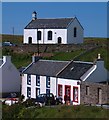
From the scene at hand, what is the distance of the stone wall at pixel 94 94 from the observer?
86.4 feet

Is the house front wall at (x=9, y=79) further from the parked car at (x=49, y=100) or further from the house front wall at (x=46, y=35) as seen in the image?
the house front wall at (x=46, y=35)

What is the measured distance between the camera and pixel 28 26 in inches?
2360

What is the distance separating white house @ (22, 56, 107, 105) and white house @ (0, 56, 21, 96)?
1.24 meters

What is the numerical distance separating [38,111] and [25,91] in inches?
446

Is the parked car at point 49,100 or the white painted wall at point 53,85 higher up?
the white painted wall at point 53,85

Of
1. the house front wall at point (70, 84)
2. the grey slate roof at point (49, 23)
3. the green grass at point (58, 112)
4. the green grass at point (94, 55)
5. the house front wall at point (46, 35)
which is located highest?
the grey slate roof at point (49, 23)

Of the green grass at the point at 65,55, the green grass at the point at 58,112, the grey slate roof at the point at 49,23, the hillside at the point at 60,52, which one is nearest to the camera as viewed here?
the green grass at the point at 58,112

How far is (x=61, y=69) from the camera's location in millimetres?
31359

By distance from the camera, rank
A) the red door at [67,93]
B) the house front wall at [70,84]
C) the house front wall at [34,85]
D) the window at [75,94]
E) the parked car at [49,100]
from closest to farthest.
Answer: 1. the parked car at [49,100]
2. the window at [75,94]
3. the house front wall at [70,84]
4. the red door at [67,93]
5. the house front wall at [34,85]

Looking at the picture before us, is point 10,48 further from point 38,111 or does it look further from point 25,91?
point 38,111

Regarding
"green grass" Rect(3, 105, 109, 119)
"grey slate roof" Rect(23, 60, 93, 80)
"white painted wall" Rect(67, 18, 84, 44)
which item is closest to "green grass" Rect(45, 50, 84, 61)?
"white painted wall" Rect(67, 18, 84, 44)

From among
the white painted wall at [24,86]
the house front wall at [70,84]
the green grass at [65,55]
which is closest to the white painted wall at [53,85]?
the house front wall at [70,84]

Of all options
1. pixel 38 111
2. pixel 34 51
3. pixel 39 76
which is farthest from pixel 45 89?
pixel 34 51

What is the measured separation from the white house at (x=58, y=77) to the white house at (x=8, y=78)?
4.07 feet
